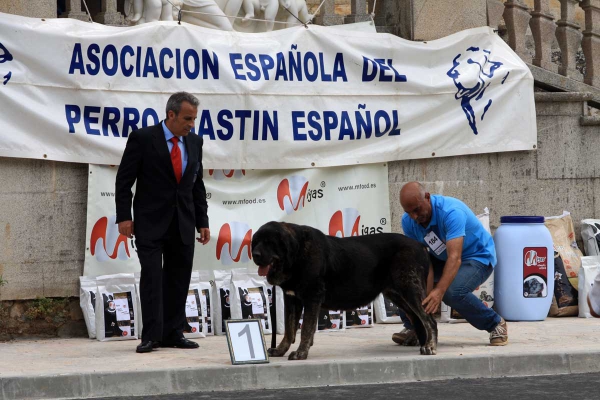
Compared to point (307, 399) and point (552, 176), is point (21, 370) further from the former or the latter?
point (552, 176)

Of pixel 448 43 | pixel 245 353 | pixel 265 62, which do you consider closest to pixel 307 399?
pixel 245 353

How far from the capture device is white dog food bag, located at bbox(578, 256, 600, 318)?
10.8 meters

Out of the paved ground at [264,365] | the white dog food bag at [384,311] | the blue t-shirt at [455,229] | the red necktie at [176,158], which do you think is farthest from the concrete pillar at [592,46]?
the red necktie at [176,158]

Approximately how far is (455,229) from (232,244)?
2431 mm

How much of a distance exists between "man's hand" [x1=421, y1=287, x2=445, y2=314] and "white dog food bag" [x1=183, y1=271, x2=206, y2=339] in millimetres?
2240

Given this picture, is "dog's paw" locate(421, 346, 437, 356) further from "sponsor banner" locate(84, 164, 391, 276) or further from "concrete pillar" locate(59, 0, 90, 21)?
"concrete pillar" locate(59, 0, 90, 21)

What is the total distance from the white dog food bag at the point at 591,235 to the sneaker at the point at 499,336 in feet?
9.93

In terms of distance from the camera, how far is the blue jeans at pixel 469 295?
858 centimetres

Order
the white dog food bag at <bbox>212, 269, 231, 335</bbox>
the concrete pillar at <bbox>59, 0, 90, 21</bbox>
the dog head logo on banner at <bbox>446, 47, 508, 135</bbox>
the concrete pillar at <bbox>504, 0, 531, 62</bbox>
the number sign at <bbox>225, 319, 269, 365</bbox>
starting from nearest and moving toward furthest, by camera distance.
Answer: the number sign at <bbox>225, 319, 269, 365</bbox> < the white dog food bag at <bbox>212, 269, 231, 335</bbox> < the concrete pillar at <bbox>59, 0, 90, 21</bbox> < the dog head logo on banner at <bbox>446, 47, 508, 135</bbox> < the concrete pillar at <bbox>504, 0, 531, 62</bbox>

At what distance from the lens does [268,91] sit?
10.3 metres

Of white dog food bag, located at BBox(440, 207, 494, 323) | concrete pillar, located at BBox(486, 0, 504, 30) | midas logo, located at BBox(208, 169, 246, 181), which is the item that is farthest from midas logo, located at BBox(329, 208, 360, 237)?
concrete pillar, located at BBox(486, 0, 504, 30)

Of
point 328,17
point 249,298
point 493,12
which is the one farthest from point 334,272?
point 493,12

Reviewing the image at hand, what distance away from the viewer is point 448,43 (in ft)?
36.5

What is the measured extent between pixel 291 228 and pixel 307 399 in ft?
4.63
